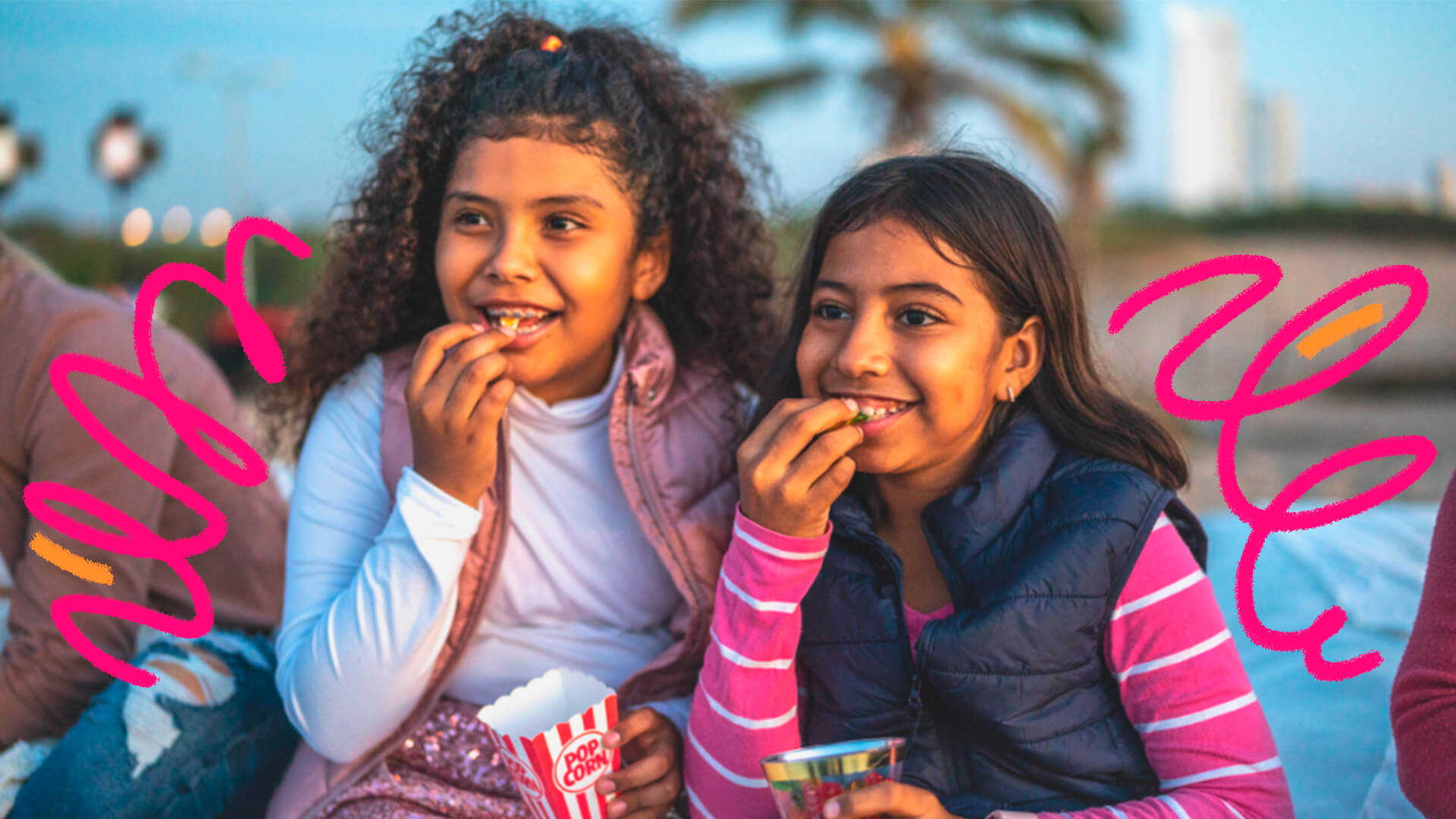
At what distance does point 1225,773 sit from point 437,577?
1371 millimetres

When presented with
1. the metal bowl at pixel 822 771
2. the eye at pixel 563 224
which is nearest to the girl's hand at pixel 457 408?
the eye at pixel 563 224

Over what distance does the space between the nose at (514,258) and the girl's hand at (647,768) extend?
867 millimetres

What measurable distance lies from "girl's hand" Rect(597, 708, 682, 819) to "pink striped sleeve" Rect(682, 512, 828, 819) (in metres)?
0.10

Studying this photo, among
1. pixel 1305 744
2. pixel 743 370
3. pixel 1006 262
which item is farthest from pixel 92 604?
pixel 1305 744

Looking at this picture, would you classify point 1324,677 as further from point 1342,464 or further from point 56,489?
point 56,489

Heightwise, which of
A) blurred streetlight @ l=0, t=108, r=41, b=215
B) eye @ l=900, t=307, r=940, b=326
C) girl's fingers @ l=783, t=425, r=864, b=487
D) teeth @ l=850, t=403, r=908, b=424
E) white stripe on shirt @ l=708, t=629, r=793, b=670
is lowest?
white stripe on shirt @ l=708, t=629, r=793, b=670

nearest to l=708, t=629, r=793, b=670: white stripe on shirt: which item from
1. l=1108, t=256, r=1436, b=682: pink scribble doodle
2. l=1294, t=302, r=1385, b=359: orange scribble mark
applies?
l=1108, t=256, r=1436, b=682: pink scribble doodle

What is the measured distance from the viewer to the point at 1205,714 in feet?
6.05

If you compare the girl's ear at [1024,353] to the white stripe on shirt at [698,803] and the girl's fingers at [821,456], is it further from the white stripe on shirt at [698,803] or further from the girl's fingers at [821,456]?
the white stripe on shirt at [698,803]

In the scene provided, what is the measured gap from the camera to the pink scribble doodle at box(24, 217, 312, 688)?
230cm

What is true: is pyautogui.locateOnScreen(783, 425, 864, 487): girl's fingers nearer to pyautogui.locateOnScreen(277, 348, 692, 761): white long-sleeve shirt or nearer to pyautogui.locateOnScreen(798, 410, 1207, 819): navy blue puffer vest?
pyautogui.locateOnScreen(798, 410, 1207, 819): navy blue puffer vest

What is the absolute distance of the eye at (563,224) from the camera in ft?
7.73

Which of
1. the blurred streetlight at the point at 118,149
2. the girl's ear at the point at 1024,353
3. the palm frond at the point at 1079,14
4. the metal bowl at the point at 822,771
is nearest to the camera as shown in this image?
the metal bowl at the point at 822,771

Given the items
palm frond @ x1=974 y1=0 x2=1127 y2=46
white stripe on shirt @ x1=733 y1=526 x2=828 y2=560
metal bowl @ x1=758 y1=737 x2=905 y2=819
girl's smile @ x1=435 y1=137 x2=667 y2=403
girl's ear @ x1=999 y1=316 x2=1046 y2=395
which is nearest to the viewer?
metal bowl @ x1=758 y1=737 x2=905 y2=819
